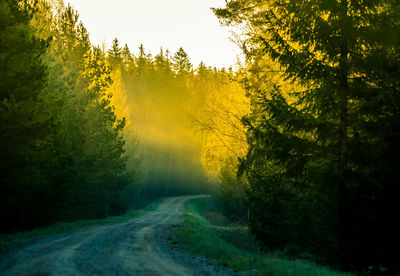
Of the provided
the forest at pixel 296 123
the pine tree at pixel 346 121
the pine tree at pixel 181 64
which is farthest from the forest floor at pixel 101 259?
the pine tree at pixel 181 64

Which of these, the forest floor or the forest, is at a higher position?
the forest

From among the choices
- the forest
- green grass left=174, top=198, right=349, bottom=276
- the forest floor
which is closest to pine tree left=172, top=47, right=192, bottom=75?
the forest

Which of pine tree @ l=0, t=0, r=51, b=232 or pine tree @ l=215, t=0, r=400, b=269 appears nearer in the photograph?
pine tree @ l=215, t=0, r=400, b=269

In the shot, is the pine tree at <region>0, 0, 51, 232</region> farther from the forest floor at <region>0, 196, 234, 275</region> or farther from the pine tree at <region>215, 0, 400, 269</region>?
the pine tree at <region>215, 0, 400, 269</region>

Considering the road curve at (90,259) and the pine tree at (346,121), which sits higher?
the pine tree at (346,121)

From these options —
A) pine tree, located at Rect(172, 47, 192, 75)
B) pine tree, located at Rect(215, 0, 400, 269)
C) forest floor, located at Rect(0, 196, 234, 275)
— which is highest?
pine tree, located at Rect(172, 47, 192, 75)

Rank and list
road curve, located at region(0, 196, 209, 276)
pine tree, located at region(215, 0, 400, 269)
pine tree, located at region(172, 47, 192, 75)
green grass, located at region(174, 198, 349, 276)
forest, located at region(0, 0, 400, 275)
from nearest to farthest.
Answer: green grass, located at region(174, 198, 349, 276)
road curve, located at region(0, 196, 209, 276)
pine tree, located at region(215, 0, 400, 269)
forest, located at region(0, 0, 400, 275)
pine tree, located at region(172, 47, 192, 75)

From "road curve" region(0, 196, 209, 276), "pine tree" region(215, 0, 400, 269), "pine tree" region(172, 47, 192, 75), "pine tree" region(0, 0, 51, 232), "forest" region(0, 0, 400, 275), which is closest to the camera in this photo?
"road curve" region(0, 196, 209, 276)

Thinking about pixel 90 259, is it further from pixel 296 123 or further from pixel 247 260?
pixel 296 123

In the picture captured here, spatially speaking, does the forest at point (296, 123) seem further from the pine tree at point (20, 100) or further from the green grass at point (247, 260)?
the green grass at point (247, 260)

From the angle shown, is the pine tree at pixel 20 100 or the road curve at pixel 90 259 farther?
the pine tree at pixel 20 100

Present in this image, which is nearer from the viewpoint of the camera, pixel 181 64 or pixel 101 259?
pixel 101 259

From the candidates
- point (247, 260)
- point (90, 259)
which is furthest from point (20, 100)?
point (247, 260)

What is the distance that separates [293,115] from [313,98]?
1.22m
